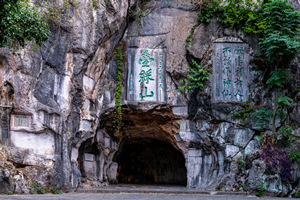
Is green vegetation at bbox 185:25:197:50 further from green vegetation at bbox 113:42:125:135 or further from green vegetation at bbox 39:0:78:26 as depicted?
green vegetation at bbox 39:0:78:26

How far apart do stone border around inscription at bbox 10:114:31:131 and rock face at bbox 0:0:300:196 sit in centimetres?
5

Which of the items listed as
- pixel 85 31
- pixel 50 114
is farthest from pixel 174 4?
pixel 50 114

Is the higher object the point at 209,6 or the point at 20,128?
the point at 209,6

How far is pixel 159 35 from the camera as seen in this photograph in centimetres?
1398

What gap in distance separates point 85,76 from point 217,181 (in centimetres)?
568

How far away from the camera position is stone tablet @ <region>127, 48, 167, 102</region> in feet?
44.9

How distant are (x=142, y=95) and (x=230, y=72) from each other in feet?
10.9

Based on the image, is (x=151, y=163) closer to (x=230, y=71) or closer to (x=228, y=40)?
(x=230, y=71)

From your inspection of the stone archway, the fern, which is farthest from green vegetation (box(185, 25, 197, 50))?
the fern

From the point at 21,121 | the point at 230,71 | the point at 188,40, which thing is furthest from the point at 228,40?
the point at 21,121

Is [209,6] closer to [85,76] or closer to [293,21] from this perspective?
[293,21]

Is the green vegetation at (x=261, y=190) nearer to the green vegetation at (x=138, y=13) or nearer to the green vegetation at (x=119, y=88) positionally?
the green vegetation at (x=119, y=88)

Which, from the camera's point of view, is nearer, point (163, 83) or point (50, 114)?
→ point (50, 114)

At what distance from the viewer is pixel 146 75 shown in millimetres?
13844
